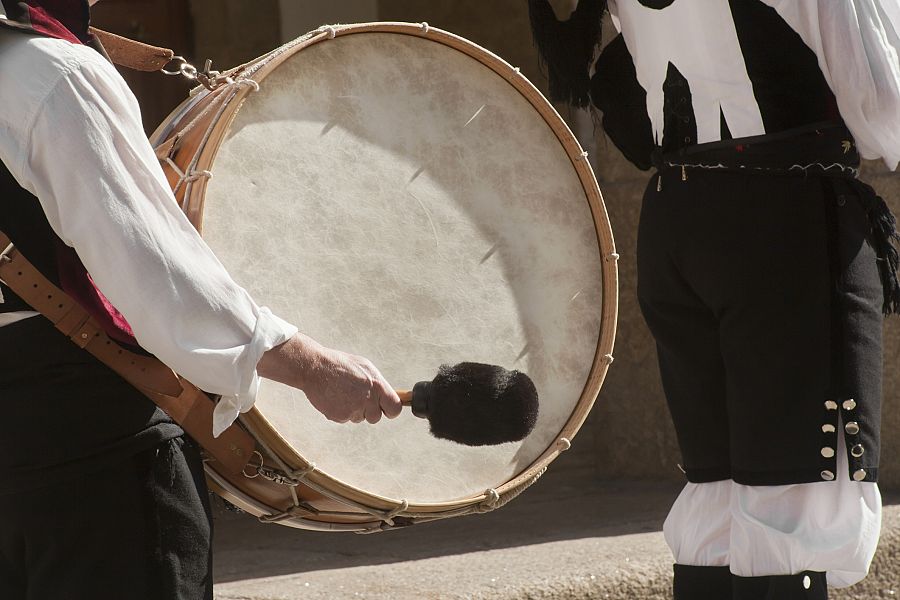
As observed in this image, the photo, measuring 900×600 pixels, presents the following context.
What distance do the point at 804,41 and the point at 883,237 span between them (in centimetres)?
34

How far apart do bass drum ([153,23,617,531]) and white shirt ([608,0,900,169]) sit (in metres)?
0.23

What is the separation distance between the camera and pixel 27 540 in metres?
1.45

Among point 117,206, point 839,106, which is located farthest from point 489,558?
point 117,206

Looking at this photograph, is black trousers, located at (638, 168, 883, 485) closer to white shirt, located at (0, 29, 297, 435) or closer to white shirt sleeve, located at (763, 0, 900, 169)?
white shirt sleeve, located at (763, 0, 900, 169)

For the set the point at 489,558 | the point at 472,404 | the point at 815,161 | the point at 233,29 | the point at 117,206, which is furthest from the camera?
the point at 233,29

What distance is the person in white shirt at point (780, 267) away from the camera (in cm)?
201

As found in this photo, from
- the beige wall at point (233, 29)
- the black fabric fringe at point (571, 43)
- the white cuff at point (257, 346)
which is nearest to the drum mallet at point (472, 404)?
the white cuff at point (257, 346)

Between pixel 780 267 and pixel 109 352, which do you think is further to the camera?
pixel 780 267

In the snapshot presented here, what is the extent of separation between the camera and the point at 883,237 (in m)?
2.10

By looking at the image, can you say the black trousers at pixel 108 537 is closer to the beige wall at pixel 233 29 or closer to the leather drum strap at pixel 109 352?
the leather drum strap at pixel 109 352

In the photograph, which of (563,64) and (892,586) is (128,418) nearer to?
(563,64)

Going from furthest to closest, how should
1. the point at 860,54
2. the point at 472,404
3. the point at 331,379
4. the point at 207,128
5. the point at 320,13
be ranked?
the point at 320,13, the point at 860,54, the point at 207,128, the point at 472,404, the point at 331,379

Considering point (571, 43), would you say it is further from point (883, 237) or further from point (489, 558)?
point (489, 558)

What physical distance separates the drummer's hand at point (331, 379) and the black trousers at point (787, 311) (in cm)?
82
